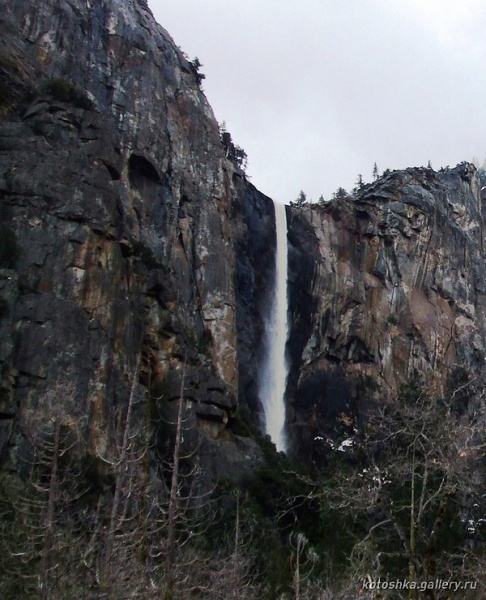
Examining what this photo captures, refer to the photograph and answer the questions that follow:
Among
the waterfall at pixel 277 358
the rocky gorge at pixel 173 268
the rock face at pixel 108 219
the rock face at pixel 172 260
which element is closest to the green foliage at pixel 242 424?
the rocky gorge at pixel 173 268

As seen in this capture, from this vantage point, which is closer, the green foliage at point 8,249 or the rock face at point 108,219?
the rock face at point 108,219

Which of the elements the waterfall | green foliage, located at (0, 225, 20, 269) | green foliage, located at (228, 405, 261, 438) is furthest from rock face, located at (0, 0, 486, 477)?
green foliage, located at (228, 405, 261, 438)

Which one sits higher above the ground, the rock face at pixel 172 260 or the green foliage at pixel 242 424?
the rock face at pixel 172 260

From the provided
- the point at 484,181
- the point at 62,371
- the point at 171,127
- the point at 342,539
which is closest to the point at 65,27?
the point at 171,127

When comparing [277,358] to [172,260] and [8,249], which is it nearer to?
[172,260]

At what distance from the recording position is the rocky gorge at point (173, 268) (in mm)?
30203

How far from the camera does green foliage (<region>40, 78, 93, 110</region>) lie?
3869 cm

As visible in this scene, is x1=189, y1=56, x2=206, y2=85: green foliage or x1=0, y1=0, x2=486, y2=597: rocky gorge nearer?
x1=0, y1=0, x2=486, y2=597: rocky gorge

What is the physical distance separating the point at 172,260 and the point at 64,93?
417 inches

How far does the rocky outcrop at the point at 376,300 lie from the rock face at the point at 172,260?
13 cm

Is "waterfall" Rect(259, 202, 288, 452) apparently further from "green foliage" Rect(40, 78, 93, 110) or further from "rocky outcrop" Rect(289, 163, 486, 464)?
"green foliage" Rect(40, 78, 93, 110)

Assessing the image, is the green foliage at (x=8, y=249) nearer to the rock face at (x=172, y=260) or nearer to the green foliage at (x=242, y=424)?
the rock face at (x=172, y=260)

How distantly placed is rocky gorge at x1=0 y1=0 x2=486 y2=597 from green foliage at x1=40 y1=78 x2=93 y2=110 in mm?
152

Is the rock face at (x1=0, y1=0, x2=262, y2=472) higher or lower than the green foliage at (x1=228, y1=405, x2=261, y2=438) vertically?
higher
